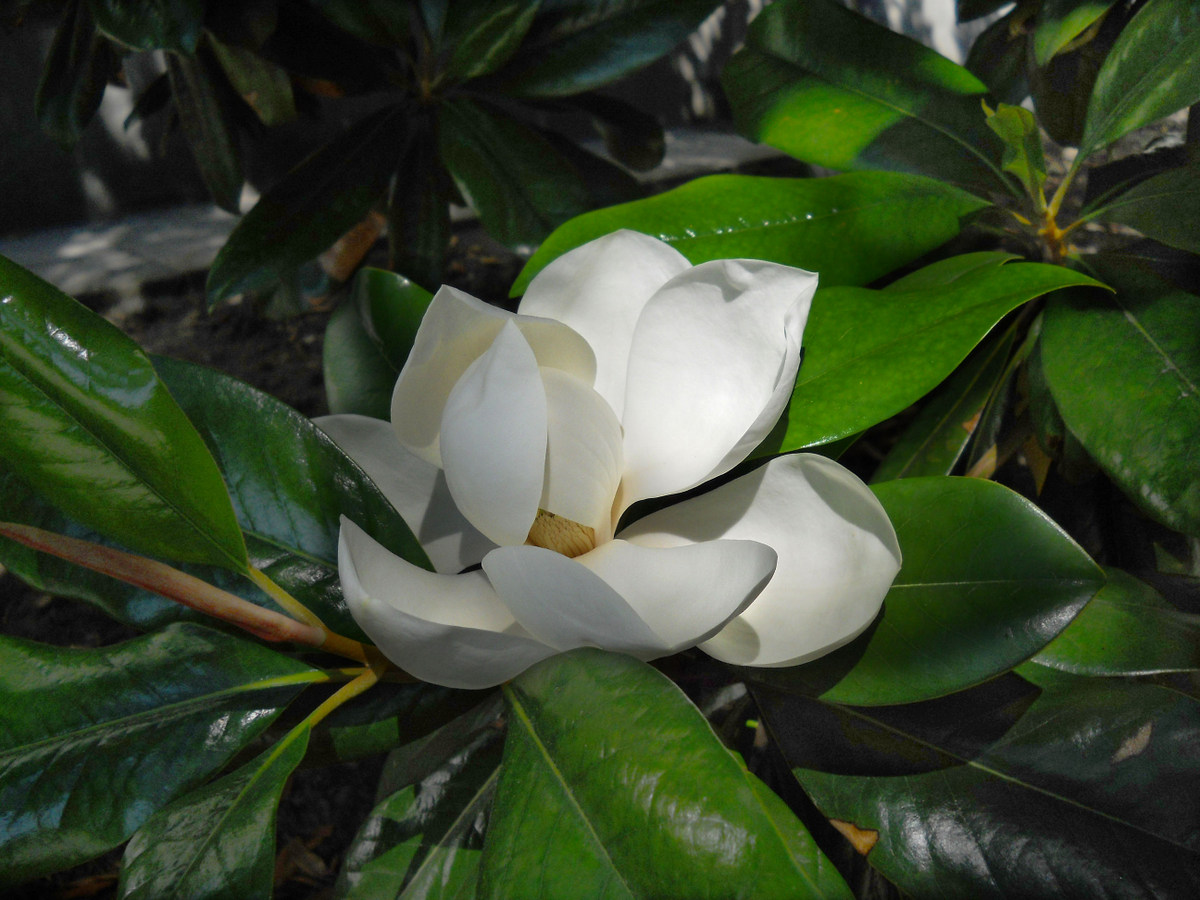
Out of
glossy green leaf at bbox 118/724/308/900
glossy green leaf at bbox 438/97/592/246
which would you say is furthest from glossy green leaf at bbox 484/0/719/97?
glossy green leaf at bbox 118/724/308/900

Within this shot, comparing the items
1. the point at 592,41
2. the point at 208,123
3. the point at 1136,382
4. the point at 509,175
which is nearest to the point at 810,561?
the point at 1136,382

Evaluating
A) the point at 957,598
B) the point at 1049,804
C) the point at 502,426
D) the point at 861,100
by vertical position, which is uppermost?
the point at 861,100

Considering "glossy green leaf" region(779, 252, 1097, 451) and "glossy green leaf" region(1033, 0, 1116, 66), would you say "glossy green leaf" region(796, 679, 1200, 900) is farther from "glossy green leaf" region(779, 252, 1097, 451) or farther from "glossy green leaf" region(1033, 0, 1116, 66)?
"glossy green leaf" region(1033, 0, 1116, 66)

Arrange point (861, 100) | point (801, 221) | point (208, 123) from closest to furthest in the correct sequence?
1. point (801, 221)
2. point (861, 100)
3. point (208, 123)

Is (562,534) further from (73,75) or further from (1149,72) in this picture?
(73,75)

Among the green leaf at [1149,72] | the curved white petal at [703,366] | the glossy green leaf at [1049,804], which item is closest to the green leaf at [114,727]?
the curved white petal at [703,366]

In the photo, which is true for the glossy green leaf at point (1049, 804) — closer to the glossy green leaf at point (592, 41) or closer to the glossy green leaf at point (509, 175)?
the glossy green leaf at point (509, 175)
